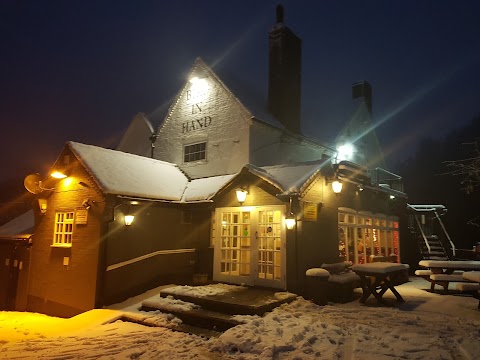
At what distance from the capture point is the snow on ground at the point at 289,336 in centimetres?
599

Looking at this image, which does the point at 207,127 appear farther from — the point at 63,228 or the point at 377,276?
the point at 377,276

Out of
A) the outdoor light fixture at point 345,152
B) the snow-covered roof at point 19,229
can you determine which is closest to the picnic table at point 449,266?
the outdoor light fixture at point 345,152

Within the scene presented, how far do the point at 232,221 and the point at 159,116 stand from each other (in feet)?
34.1

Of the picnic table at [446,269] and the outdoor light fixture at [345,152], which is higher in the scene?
the outdoor light fixture at [345,152]

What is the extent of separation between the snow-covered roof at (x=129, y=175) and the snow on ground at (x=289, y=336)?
3708mm

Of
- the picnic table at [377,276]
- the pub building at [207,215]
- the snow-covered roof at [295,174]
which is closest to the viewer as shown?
the picnic table at [377,276]

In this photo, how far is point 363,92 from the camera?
23.2 m

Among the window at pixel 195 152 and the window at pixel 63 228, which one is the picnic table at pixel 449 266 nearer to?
the window at pixel 195 152

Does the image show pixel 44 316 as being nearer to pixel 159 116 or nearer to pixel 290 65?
pixel 159 116

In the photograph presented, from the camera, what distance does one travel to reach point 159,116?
20000 mm

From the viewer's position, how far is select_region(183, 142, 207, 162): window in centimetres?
1608

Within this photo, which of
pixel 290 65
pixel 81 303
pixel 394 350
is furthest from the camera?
pixel 290 65

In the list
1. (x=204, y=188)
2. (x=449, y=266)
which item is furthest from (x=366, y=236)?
(x=204, y=188)

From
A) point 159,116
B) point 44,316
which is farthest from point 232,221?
point 159,116
